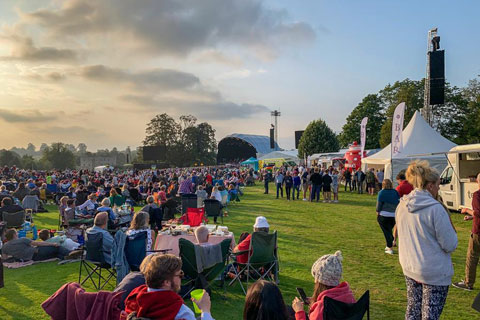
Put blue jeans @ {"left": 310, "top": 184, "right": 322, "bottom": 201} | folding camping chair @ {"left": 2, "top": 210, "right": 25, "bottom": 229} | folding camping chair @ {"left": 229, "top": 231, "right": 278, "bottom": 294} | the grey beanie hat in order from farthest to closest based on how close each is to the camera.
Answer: blue jeans @ {"left": 310, "top": 184, "right": 322, "bottom": 201}
folding camping chair @ {"left": 2, "top": 210, "right": 25, "bottom": 229}
folding camping chair @ {"left": 229, "top": 231, "right": 278, "bottom": 294}
the grey beanie hat

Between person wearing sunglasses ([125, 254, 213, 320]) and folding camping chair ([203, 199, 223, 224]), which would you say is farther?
folding camping chair ([203, 199, 223, 224])

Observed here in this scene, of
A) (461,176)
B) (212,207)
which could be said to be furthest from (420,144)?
(212,207)

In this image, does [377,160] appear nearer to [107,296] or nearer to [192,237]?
[192,237]

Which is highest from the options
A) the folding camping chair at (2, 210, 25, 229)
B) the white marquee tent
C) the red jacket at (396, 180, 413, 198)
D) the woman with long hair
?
the white marquee tent

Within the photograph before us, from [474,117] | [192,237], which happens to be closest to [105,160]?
[474,117]

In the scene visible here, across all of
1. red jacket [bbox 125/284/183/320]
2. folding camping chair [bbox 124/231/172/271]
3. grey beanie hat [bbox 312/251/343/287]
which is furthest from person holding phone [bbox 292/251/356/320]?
folding camping chair [bbox 124/231/172/271]

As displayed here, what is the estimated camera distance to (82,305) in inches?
101

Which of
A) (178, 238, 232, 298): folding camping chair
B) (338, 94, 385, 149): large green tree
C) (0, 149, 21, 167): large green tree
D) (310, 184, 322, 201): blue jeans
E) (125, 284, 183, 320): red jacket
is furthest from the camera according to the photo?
(0, 149, 21, 167): large green tree

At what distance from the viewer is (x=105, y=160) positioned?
105938mm

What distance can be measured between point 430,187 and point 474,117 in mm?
37125

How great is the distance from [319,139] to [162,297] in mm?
40675

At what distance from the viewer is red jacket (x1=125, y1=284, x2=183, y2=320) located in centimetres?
231

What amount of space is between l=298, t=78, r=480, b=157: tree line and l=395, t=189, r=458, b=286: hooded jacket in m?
35.3

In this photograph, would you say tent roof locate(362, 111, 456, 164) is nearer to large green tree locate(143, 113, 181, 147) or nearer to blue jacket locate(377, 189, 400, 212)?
blue jacket locate(377, 189, 400, 212)
